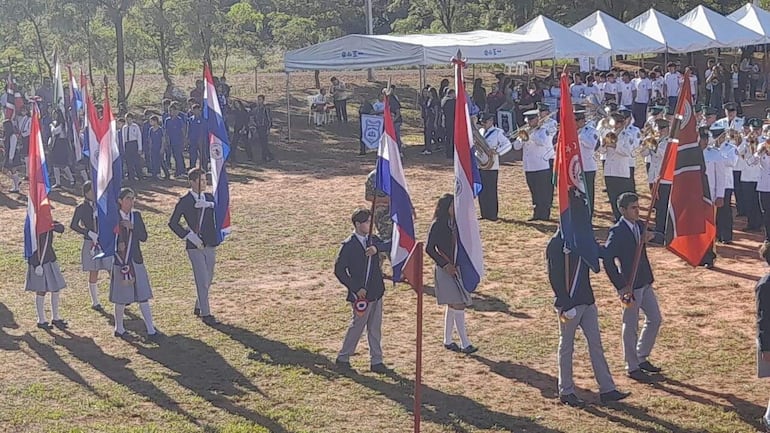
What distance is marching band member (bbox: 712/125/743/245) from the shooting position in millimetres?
15781

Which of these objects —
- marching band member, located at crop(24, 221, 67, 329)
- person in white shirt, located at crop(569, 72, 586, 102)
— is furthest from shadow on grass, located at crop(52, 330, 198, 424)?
person in white shirt, located at crop(569, 72, 586, 102)

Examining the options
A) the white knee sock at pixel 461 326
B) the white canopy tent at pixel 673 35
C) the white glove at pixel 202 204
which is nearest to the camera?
the white knee sock at pixel 461 326

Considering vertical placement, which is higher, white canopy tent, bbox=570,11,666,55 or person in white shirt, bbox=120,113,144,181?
white canopy tent, bbox=570,11,666,55

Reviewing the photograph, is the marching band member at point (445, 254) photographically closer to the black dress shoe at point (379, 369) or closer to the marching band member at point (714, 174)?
the black dress shoe at point (379, 369)

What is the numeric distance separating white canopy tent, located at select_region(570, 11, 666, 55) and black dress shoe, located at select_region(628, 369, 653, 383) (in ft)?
71.8

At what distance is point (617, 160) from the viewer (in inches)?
674

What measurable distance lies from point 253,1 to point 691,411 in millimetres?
41195

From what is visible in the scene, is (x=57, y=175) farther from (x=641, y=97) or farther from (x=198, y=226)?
(x=641, y=97)

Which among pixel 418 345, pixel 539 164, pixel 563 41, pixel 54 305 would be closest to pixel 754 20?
pixel 563 41

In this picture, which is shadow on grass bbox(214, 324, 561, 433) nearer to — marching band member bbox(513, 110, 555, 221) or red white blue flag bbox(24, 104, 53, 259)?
red white blue flag bbox(24, 104, 53, 259)

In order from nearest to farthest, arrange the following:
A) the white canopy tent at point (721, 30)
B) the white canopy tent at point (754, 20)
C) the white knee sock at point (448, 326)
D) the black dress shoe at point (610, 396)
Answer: the black dress shoe at point (610, 396), the white knee sock at point (448, 326), the white canopy tent at point (721, 30), the white canopy tent at point (754, 20)

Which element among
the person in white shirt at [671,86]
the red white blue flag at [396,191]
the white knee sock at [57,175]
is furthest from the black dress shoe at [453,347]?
the person in white shirt at [671,86]

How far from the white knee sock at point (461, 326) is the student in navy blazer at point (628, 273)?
181 cm

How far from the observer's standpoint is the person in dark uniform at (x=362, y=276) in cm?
1052
